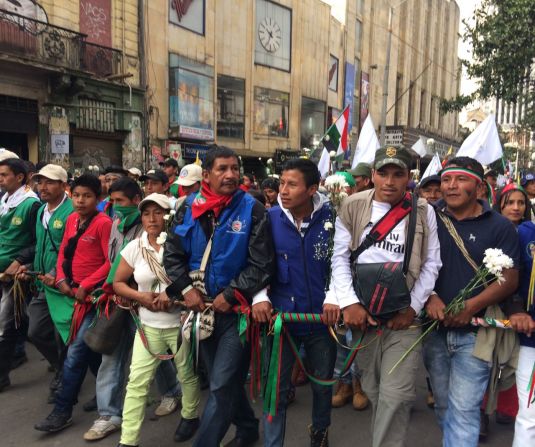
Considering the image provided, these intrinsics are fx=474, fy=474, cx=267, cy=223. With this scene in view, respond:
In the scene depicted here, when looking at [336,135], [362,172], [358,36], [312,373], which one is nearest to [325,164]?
[336,135]

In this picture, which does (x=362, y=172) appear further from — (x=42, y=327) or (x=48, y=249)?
(x=42, y=327)

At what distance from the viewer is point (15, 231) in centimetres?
440

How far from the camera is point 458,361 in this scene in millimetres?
2795

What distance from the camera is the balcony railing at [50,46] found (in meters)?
12.6

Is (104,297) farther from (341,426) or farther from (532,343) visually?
(532,343)

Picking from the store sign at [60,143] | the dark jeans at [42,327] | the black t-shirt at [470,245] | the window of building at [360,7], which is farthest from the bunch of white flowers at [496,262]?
the window of building at [360,7]

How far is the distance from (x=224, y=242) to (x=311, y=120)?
23.6 meters

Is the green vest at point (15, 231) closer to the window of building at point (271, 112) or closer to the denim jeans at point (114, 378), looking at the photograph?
the denim jeans at point (114, 378)

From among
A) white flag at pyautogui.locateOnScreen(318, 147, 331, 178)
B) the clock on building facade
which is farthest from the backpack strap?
the clock on building facade

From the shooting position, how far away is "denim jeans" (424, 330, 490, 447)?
268 cm

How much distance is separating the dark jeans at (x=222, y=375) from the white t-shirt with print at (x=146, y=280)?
37 cm

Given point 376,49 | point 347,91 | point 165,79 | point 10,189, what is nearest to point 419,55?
point 376,49

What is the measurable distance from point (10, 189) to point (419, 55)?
1535 inches

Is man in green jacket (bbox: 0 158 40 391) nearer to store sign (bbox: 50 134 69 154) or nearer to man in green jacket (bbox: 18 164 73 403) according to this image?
man in green jacket (bbox: 18 164 73 403)
